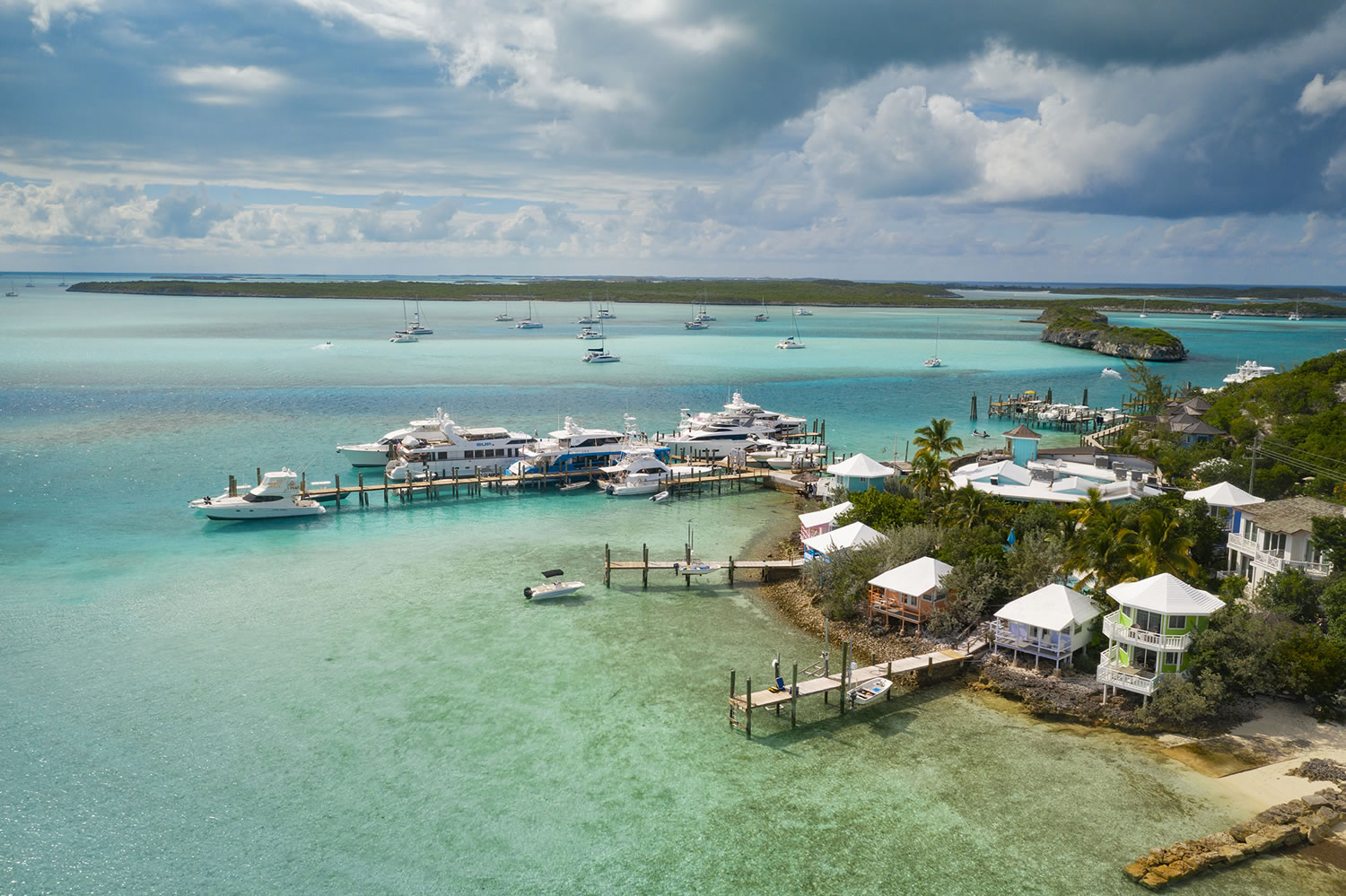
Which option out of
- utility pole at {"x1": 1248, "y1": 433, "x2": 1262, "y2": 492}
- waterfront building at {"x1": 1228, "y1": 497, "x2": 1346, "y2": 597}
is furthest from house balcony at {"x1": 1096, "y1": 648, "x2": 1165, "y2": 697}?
utility pole at {"x1": 1248, "y1": 433, "x2": 1262, "y2": 492}

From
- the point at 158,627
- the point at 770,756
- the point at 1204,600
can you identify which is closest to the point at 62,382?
the point at 158,627

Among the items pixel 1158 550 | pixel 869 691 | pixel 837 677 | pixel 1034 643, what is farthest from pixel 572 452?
pixel 1158 550

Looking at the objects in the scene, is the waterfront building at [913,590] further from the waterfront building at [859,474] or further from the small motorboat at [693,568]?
the waterfront building at [859,474]

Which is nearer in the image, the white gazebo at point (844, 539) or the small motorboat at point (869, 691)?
the small motorboat at point (869, 691)

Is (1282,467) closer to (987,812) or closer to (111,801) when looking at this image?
(987,812)

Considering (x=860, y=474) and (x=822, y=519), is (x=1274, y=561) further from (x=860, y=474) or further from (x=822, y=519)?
(x=860, y=474)

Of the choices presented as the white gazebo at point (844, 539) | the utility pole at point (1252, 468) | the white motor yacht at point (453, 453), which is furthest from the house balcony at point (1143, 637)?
the white motor yacht at point (453, 453)
